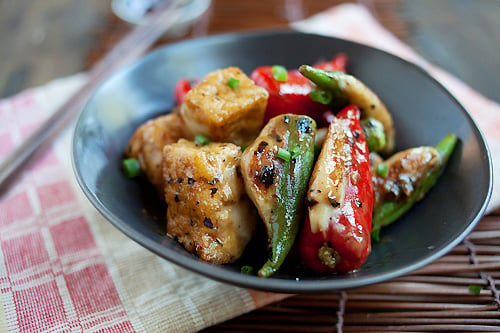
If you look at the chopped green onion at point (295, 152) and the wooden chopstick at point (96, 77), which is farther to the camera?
the wooden chopstick at point (96, 77)

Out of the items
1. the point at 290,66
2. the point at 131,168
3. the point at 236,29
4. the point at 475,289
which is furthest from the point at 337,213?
the point at 236,29

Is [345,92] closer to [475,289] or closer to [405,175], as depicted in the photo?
[405,175]

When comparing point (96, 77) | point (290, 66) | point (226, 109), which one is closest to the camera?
point (226, 109)

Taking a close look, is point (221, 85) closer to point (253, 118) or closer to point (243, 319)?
point (253, 118)

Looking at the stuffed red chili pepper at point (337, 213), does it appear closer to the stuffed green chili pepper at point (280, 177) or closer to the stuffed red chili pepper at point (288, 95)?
the stuffed green chili pepper at point (280, 177)

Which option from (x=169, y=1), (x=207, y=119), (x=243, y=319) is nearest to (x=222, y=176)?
(x=207, y=119)

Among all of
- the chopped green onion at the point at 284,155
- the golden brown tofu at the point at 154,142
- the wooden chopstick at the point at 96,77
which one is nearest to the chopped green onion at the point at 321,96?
the chopped green onion at the point at 284,155

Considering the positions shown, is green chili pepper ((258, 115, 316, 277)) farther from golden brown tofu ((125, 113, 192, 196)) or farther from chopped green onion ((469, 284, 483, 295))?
chopped green onion ((469, 284, 483, 295))
